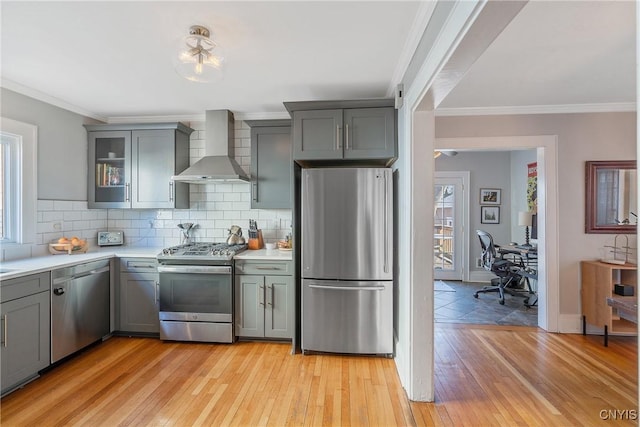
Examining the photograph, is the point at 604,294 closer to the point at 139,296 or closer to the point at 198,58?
the point at 198,58

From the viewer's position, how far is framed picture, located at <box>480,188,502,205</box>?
537 centimetres

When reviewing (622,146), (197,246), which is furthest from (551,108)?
(197,246)

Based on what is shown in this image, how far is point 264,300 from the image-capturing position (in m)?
2.88

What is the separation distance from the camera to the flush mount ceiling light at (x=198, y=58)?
1.74m

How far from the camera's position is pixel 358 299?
2604mm

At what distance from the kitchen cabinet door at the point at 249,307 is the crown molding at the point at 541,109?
267 centimetres

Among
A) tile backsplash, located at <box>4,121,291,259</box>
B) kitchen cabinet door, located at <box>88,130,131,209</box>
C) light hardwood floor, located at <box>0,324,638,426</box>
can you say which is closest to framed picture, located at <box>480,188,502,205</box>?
light hardwood floor, located at <box>0,324,638,426</box>

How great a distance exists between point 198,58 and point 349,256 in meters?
1.84

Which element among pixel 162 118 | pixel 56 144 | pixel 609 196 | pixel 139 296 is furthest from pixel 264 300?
pixel 609 196

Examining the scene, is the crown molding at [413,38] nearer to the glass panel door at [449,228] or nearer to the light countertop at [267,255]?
the light countertop at [267,255]

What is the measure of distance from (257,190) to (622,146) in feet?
12.8

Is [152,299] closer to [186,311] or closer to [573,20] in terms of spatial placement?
[186,311]

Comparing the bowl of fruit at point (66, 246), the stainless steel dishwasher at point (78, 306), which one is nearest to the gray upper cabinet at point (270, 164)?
the stainless steel dishwasher at point (78, 306)

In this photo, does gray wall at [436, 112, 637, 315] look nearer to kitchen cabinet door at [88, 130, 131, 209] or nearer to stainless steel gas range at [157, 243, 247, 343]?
stainless steel gas range at [157, 243, 247, 343]
